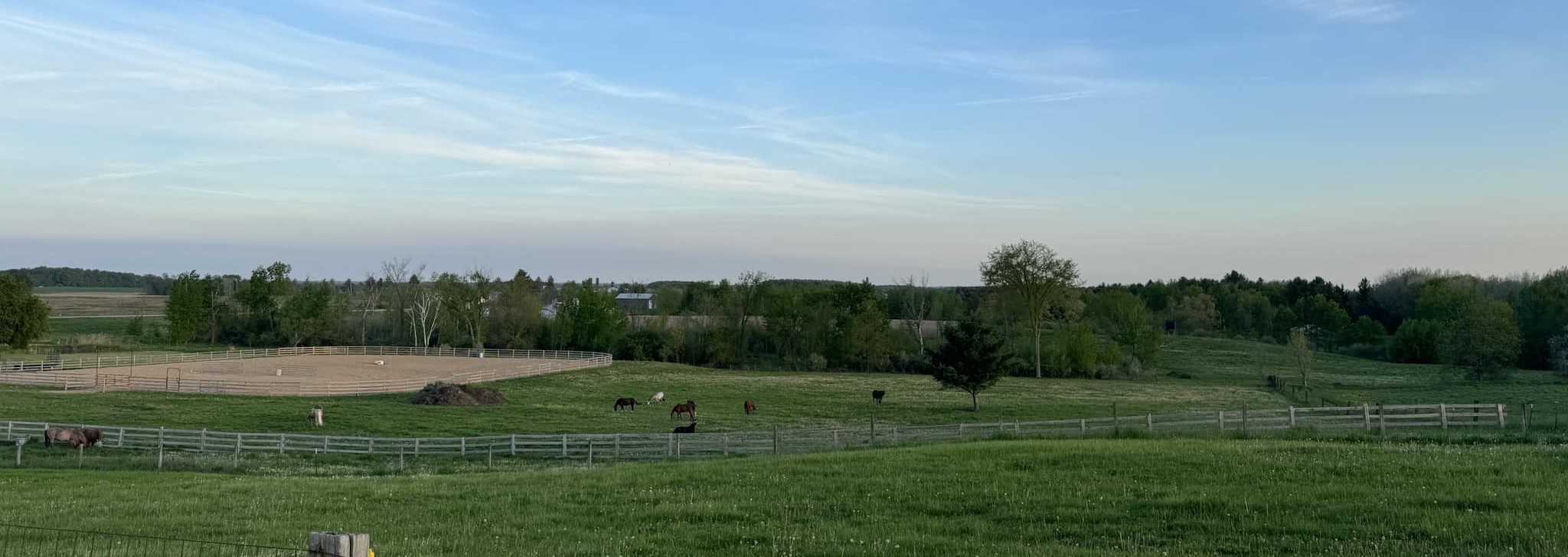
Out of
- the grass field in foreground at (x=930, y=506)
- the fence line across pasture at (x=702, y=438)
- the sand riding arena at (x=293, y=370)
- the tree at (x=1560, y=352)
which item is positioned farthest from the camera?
the tree at (x=1560, y=352)

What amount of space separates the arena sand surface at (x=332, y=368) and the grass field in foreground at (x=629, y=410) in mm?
7915

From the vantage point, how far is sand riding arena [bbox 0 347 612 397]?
54.9 meters

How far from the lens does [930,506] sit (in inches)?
627

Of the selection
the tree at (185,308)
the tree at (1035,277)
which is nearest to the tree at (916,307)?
the tree at (1035,277)

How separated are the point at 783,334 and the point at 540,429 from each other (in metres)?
63.0

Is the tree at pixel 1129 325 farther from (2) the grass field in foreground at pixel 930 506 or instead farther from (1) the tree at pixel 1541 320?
(2) the grass field in foreground at pixel 930 506

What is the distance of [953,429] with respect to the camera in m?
32.9

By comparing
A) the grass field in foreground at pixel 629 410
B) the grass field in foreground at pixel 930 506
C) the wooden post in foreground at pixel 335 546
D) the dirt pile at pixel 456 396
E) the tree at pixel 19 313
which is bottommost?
the grass field in foreground at pixel 629 410

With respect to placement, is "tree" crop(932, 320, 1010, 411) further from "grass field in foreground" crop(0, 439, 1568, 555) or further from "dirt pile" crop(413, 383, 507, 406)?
"grass field in foreground" crop(0, 439, 1568, 555)

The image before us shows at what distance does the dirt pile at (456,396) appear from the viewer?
162 feet

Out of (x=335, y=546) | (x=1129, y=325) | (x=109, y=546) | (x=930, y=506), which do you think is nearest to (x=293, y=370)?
(x=109, y=546)

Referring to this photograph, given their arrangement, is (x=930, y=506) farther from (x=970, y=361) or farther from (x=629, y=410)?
(x=629, y=410)

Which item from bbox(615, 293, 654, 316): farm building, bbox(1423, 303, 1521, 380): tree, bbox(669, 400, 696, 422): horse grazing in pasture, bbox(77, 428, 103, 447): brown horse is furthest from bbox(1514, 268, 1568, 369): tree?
bbox(77, 428, 103, 447): brown horse

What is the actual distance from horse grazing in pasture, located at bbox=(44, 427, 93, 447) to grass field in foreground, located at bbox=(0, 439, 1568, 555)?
8.42 m
